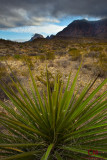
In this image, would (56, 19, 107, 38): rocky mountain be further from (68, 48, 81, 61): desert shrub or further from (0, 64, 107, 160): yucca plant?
(0, 64, 107, 160): yucca plant

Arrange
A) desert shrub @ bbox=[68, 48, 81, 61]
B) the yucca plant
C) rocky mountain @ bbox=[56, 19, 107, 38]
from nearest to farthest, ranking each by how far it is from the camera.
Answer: the yucca plant → desert shrub @ bbox=[68, 48, 81, 61] → rocky mountain @ bbox=[56, 19, 107, 38]

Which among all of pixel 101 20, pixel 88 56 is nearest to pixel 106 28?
pixel 101 20

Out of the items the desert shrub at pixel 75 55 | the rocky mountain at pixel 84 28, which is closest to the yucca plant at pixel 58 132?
the desert shrub at pixel 75 55

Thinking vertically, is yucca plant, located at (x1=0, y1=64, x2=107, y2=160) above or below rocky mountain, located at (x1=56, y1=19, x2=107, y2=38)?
below

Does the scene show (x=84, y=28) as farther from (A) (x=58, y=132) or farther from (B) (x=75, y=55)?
(A) (x=58, y=132)

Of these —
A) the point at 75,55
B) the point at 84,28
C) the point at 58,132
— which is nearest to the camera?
the point at 58,132

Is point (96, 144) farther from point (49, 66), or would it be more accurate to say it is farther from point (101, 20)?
point (101, 20)

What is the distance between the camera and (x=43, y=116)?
1.38 meters

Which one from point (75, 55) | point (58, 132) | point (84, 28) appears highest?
point (84, 28)

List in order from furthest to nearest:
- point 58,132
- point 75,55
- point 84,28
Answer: point 84,28 → point 75,55 → point 58,132

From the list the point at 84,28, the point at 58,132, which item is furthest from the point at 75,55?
the point at 84,28

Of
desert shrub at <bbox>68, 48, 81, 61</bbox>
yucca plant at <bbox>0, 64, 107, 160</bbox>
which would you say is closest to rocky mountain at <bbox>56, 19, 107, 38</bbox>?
desert shrub at <bbox>68, 48, 81, 61</bbox>

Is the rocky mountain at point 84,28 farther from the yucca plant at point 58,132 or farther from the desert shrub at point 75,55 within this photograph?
the yucca plant at point 58,132

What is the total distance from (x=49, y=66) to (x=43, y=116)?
22.0 feet
